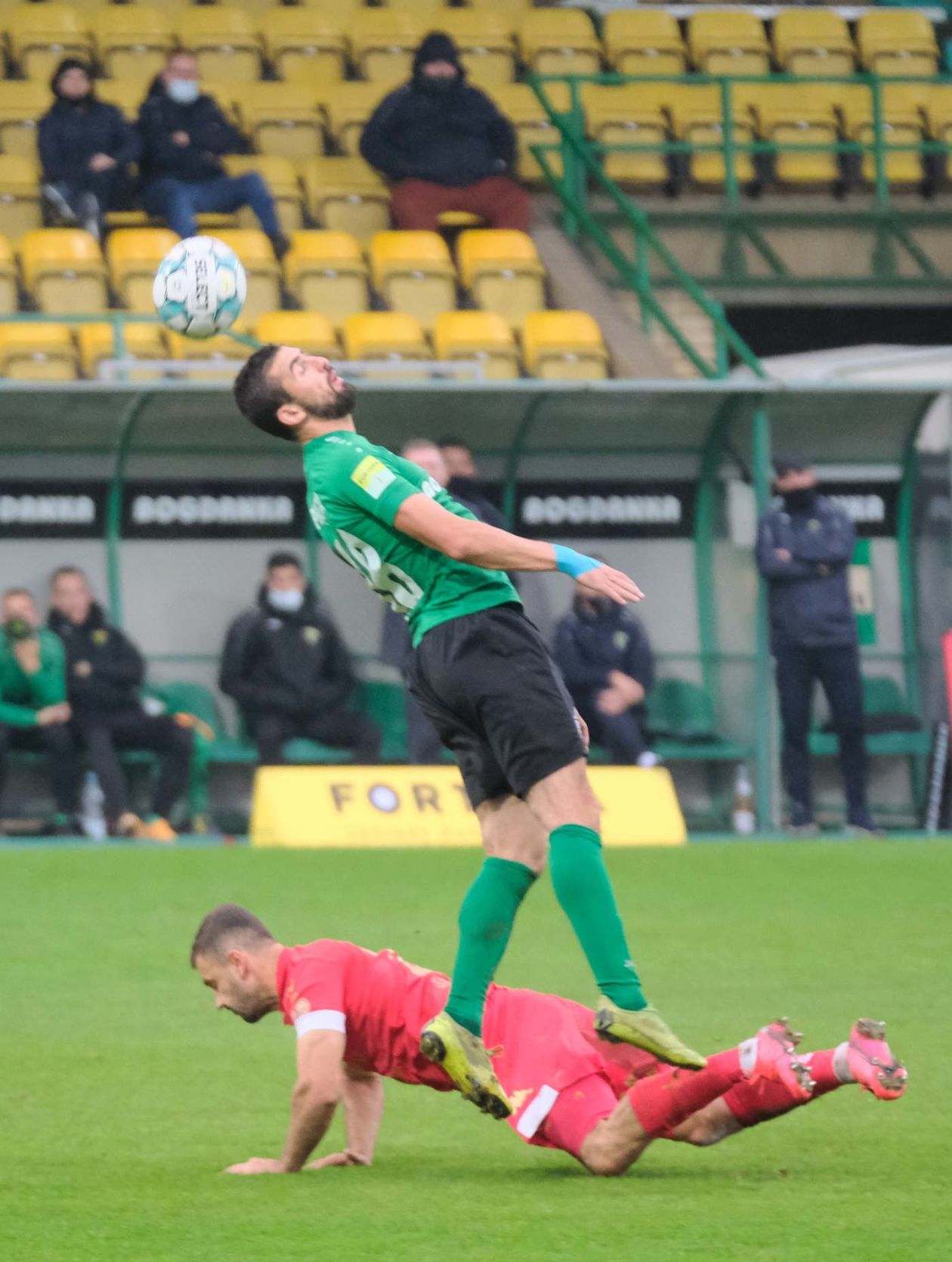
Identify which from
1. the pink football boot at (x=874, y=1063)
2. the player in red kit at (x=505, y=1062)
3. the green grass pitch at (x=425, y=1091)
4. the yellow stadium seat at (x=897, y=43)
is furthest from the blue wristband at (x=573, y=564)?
the yellow stadium seat at (x=897, y=43)

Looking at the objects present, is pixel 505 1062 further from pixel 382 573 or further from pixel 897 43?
pixel 897 43

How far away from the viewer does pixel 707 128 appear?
1886cm

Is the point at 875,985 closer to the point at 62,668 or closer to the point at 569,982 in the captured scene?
the point at 569,982

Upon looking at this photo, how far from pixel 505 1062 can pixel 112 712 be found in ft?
27.4

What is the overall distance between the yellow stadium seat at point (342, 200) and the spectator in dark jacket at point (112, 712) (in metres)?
4.77

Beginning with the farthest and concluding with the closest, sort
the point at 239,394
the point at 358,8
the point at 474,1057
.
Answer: the point at 358,8, the point at 239,394, the point at 474,1057

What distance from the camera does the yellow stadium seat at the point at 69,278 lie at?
15.4 meters

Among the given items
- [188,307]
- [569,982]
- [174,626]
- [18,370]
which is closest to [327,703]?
[174,626]

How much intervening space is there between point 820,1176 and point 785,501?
8851 millimetres

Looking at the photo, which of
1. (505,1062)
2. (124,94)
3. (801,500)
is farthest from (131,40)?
(505,1062)

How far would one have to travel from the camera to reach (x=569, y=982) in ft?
27.4

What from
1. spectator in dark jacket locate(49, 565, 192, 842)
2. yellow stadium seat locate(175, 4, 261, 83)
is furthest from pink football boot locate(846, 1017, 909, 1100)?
yellow stadium seat locate(175, 4, 261, 83)

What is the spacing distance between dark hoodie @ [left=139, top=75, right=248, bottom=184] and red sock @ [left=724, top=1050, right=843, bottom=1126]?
1181cm

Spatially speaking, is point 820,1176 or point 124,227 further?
point 124,227
